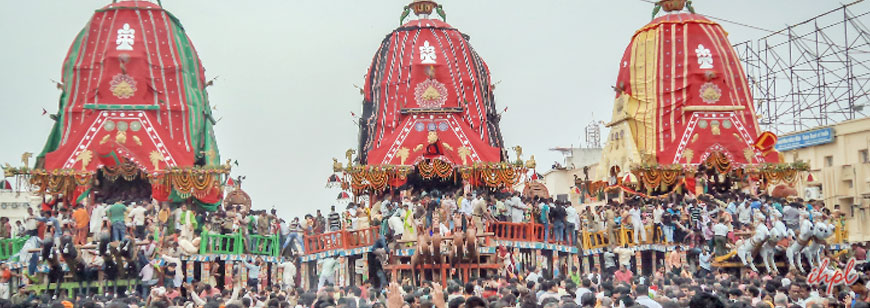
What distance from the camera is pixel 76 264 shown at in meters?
25.6

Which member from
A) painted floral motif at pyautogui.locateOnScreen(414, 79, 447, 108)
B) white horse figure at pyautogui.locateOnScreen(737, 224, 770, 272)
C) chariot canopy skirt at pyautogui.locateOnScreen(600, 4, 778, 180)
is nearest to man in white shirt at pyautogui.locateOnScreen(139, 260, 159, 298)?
white horse figure at pyautogui.locateOnScreen(737, 224, 770, 272)

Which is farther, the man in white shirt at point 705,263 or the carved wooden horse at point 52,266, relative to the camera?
the man in white shirt at point 705,263

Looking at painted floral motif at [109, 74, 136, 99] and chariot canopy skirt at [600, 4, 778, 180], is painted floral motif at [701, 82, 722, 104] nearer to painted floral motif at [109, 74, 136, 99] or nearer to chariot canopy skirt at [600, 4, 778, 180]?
chariot canopy skirt at [600, 4, 778, 180]

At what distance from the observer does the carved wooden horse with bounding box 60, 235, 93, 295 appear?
25156mm

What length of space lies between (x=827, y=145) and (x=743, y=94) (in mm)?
8735

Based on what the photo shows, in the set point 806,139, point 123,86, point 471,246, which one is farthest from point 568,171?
point 471,246

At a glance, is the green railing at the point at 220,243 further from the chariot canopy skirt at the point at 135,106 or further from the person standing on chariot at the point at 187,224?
the chariot canopy skirt at the point at 135,106

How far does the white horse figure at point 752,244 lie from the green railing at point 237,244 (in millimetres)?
12413

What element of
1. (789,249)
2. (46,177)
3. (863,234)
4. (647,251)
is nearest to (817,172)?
(863,234)

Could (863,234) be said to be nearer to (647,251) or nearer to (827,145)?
(827,145)

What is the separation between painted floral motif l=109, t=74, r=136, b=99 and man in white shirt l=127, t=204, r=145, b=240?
24.0ft

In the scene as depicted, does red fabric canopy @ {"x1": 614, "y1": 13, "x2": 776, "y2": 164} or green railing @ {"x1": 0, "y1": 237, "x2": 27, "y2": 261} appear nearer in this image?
green railing @ {"x1": 0, "y1": 237, "x2": 27, "y2": 261}

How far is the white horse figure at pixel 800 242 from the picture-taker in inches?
1002

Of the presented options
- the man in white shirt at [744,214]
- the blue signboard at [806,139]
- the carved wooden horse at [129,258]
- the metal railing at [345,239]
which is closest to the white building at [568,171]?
the blue signboard at [806,139]
